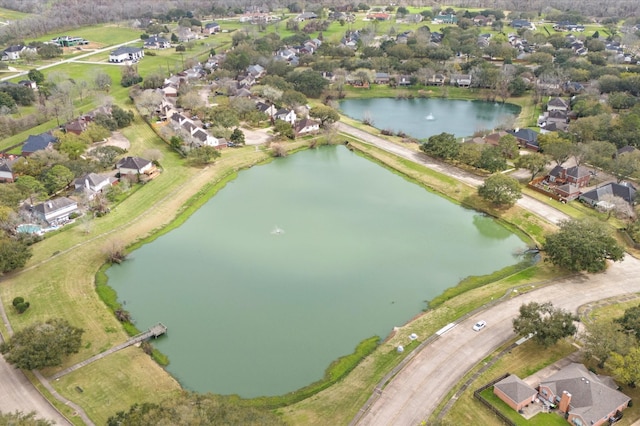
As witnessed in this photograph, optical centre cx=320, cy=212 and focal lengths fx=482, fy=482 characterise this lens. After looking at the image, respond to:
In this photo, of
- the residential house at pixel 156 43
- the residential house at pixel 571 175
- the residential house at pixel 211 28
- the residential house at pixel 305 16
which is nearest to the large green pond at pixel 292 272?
the residential house at pixel 571 175

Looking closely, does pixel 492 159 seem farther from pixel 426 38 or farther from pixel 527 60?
pixel 426 38

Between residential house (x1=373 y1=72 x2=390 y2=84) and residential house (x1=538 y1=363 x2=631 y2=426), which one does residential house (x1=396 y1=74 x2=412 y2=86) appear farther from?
residential house (x1=538 y1=363 x2=631 y2=426)

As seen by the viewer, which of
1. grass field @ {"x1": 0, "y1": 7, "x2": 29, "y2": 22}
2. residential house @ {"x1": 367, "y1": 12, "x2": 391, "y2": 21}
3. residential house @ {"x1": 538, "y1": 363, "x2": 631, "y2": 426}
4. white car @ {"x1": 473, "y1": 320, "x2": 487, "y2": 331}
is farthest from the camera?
residential house @ {"x1": 367, "y1": 12, "x2": 391, "y2": 21}

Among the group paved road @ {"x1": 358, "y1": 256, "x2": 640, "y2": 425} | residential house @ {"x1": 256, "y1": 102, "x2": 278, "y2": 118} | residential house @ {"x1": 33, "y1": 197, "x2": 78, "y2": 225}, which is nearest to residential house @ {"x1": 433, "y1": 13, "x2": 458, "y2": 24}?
residential house @ {"x1": 256, "y1": 102, "x2": 278, "y2": 118}

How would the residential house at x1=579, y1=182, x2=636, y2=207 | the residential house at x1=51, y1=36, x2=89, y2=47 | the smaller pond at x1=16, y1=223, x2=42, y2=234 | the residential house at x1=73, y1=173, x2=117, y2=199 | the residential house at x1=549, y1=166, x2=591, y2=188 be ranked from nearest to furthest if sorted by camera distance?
the smaller pond at x1=16, y1=223, x2=42, y2=234, the residential house at x1=579, y1=182, x2=636, y2=207, the residential house at x1=73, y1=173, x2=117, y2=199, the residential house at x1=549, y1=166, x2=591, y2=188, the residential house at x1=51, y1=36, x2=89, y2=47

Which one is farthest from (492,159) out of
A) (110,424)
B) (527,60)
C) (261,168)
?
(527,60)

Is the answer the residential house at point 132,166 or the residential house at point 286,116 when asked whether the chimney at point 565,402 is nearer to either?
the residential house at point 132,166
